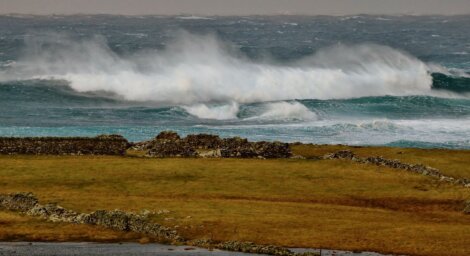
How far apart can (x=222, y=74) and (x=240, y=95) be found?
68.4 feet

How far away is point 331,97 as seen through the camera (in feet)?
439

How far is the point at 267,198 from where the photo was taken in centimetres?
4875

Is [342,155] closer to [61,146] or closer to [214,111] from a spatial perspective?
[61,146]

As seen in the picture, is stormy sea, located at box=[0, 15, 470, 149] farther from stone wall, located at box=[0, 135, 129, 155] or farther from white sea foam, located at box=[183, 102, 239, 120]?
stone wall, located at box=[0, 135, 129, 155]

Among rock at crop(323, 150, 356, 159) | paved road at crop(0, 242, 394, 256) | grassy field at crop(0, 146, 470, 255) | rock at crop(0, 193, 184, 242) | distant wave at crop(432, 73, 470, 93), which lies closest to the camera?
paved road at crop(0, 242, 394, 256)

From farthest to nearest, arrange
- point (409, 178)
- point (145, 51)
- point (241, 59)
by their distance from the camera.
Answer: point (145, 51) → point (241, 59) → point (409, 178)

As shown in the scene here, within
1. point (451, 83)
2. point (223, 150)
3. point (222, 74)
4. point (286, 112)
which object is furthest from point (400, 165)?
point (222, 74)

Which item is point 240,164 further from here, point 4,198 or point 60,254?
point 60,254

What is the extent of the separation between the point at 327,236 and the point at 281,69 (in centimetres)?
12014

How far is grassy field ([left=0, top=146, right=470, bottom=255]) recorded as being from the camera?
131 feet

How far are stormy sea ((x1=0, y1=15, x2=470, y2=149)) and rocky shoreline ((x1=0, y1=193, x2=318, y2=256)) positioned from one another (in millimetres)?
44098

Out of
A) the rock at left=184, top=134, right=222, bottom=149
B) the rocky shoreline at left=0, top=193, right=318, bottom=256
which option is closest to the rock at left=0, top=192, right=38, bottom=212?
the rocky shoreline at left=0, top=193, right=318, bottom=256

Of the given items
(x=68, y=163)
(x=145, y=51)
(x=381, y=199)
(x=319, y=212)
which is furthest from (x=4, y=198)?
(x=145, y=51)

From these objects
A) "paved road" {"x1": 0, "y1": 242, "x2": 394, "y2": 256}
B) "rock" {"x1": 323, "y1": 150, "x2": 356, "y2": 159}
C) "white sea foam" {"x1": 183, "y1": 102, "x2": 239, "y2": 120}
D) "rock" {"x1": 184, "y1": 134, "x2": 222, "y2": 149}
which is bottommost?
"paved road" {"x1": 0, "y1": 242, "x2": 394, "y2": 256}
